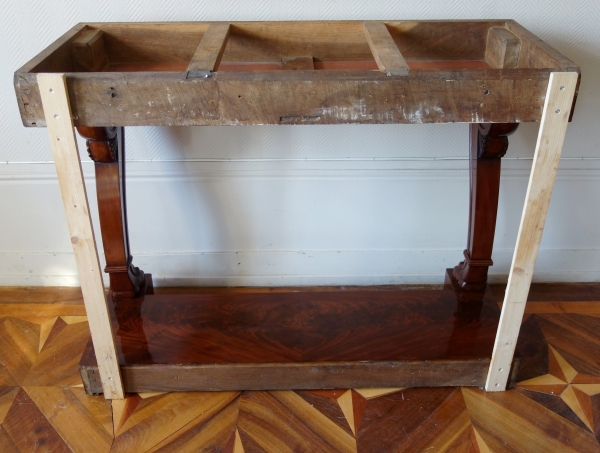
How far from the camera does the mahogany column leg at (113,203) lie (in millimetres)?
1407

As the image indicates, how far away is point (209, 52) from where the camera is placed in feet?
3.74

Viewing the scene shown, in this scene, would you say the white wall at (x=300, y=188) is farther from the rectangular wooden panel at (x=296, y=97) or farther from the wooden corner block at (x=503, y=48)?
the rectangular wooden panel at (x=296, y=97)

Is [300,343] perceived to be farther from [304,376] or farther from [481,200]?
[481,200]

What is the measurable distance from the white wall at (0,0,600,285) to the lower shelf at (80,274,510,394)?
0.27 metres

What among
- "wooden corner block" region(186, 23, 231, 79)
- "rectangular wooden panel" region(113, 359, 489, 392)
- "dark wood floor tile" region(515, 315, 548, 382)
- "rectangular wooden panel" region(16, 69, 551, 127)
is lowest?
"dark wood floor tile" region(515, 315, 548, 382)

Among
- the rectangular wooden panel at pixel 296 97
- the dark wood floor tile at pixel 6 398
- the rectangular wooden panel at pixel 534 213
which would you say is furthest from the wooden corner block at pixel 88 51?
the rectangular wooden panel at pixel 534 213

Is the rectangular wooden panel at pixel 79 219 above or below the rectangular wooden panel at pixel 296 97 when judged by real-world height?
below

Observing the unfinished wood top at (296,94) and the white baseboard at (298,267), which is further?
the white baseboard at (298,267)

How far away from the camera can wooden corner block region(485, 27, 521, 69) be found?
1.28 meters

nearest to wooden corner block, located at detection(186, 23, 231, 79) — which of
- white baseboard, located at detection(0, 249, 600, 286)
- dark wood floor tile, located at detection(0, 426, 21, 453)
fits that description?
white baseboard, located at detection(0, 249, 600, 286)

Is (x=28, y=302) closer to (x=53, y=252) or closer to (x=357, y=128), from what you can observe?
(x=53, y=252)

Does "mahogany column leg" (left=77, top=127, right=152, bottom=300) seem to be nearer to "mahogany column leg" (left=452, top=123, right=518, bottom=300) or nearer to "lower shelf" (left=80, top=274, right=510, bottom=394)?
"lower shelf" (left=80, top=274, right=510, bottom=394)

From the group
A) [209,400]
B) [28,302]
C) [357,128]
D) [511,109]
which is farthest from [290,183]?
[28,302]

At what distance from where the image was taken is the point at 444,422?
1371 millimetres
